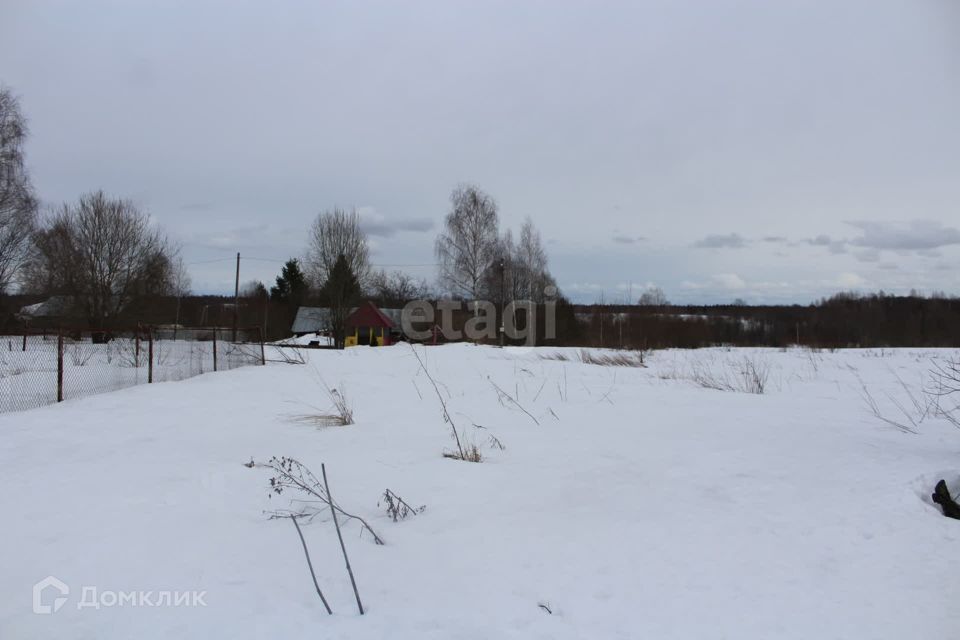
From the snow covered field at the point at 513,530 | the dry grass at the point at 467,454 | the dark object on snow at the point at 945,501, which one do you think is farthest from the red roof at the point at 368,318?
the dark object on snow at the point at 945,501

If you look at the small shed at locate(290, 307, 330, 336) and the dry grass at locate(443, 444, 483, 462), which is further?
the small shed at locate(290, 307, 330, 336)

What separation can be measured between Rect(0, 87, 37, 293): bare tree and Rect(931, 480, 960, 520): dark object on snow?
77.5ft

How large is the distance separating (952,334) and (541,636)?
43062 millimetres

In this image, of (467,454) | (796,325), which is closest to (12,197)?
(467,454)

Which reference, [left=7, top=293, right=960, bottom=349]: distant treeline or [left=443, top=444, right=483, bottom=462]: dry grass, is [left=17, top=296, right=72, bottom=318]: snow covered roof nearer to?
[left=7, top=293, right=960, bottom=349]: distant treeline

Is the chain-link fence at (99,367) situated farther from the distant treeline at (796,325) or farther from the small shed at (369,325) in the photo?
the small shed at (369,325)

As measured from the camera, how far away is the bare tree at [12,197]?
1756 cm

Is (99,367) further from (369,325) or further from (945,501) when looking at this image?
(369,325)

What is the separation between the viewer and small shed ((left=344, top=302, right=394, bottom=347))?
39.3 m

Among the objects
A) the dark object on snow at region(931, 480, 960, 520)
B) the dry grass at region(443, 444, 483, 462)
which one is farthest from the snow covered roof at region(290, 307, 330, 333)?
the dark object on snow at region(931, 480, 960, 520)

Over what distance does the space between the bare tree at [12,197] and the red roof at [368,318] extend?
21464 mm

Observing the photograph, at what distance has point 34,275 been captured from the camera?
75.5ft

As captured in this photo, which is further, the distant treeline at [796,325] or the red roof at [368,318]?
the red roof at [368,318]

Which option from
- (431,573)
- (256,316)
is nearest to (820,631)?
(431,573)
